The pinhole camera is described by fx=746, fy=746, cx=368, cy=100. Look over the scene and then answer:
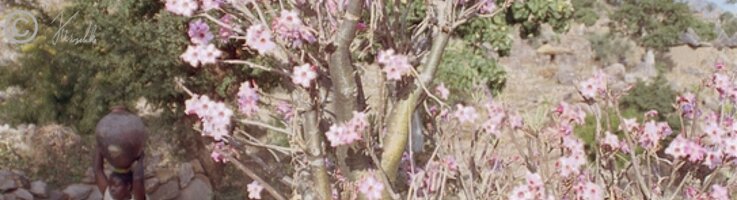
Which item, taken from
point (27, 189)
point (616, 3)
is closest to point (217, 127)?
point (27, 189)

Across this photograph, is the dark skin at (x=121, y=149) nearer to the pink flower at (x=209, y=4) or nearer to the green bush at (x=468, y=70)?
the pink flower at (x=209, y=4)

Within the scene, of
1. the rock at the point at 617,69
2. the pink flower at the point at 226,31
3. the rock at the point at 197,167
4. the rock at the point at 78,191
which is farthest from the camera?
the rock at the point at 617,69

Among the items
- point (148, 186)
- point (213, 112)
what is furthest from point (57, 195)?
point (213, 112)

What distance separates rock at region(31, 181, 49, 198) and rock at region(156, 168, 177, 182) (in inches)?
49.3

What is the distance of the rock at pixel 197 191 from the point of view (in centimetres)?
878

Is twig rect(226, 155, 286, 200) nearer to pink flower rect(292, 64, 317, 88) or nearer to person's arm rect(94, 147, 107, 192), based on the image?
pink flower rect(292, 64, 317, 88)

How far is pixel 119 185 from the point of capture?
5.49m

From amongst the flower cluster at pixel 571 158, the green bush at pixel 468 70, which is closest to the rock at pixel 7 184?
the green bush at pixel 468 70

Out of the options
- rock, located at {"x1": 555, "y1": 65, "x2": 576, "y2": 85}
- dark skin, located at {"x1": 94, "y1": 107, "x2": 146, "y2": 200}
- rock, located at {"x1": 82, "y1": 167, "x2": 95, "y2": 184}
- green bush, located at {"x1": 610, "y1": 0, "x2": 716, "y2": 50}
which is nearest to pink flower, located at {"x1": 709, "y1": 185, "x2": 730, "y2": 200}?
dark skin, located at {"x1": 94, "y1": 107, "x2": 146, "y2": 200}

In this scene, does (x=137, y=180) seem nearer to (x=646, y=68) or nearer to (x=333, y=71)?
(x=333, y=71)

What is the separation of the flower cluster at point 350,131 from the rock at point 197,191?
5.92 meters

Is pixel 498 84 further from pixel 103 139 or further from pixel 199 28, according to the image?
pixel 199 28

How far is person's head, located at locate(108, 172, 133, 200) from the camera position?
5488 millimetres

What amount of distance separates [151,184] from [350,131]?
5.91 meters
